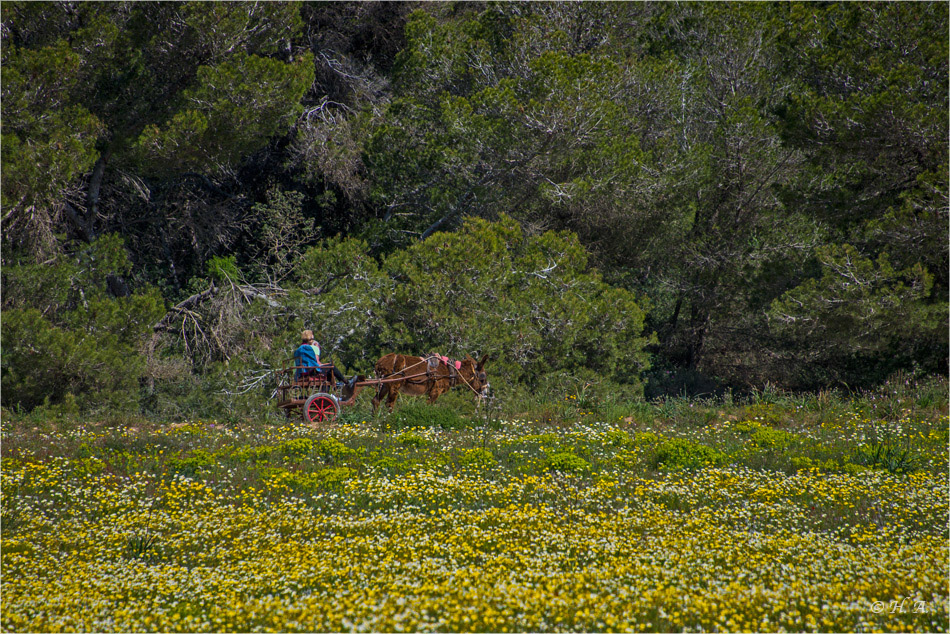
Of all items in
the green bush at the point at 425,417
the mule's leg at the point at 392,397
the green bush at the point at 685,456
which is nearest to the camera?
the green bush at the point at 685,456

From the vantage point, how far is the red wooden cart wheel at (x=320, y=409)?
11.4 metres

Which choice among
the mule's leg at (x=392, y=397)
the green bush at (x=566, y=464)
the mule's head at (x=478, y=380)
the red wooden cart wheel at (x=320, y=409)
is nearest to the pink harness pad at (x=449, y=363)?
the mule's head at (x=478, y=380)

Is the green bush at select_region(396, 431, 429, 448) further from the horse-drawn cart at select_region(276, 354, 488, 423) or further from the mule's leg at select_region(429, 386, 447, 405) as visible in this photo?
the mule's leg at select_region(429, 386, 447, 405)

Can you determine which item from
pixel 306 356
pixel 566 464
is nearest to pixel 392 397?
pixel 306 356

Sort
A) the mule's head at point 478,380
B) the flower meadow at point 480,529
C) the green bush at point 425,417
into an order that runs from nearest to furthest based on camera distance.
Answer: the flower meadow at point 480,529 < the green bush at point 425,417 < the mule's head at point 478,380

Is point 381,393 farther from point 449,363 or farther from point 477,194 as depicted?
point 477,194

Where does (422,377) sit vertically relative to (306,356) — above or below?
below

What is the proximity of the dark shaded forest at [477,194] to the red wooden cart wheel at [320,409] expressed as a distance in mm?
2265

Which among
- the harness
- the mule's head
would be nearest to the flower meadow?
the harness

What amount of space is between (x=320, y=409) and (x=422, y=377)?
1878 mm

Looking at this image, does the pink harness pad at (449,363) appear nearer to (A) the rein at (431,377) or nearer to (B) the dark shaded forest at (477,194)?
(A) the rein at (431,377)

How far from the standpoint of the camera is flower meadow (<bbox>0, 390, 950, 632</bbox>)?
15.7 ft

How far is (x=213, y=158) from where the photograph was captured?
17.0 meters

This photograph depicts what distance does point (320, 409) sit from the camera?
11578 millimetres
